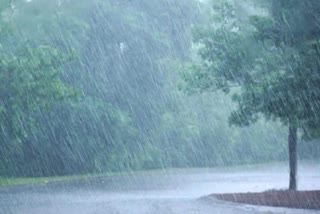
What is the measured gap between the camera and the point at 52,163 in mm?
35312

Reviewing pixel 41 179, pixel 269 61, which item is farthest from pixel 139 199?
pixel 41 179

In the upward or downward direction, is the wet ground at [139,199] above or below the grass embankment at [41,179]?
above

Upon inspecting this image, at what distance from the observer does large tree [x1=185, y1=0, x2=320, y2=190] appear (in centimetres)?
1590

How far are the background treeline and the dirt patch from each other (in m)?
11.7

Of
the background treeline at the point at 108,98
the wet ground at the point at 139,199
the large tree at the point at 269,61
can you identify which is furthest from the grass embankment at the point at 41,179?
the large tree at the point at 269,61

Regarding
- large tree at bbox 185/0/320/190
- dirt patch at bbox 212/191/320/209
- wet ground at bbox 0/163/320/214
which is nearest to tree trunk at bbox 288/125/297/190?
large tree at bbox 185/0/320/190

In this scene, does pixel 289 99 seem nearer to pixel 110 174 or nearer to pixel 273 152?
pixel 110 174

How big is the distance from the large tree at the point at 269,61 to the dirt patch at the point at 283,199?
1.80 m

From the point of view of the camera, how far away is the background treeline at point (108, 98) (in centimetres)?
2825

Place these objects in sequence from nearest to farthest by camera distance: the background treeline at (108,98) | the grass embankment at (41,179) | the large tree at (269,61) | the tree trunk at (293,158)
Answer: the large tree at (269,61) → the tree trunk at (293,158) → the background treeline at (108,98) → the grass embankment at (41,179)

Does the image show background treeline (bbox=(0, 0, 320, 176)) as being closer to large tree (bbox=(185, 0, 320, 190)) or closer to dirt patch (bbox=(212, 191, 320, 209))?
large tree (bbox=(185, 0, 320, 190))

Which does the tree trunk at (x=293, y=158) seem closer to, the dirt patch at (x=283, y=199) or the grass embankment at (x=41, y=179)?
the dirt patch at (x=283, y=199)

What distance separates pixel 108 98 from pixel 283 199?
76.4ft

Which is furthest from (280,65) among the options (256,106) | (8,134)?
(8,134)
